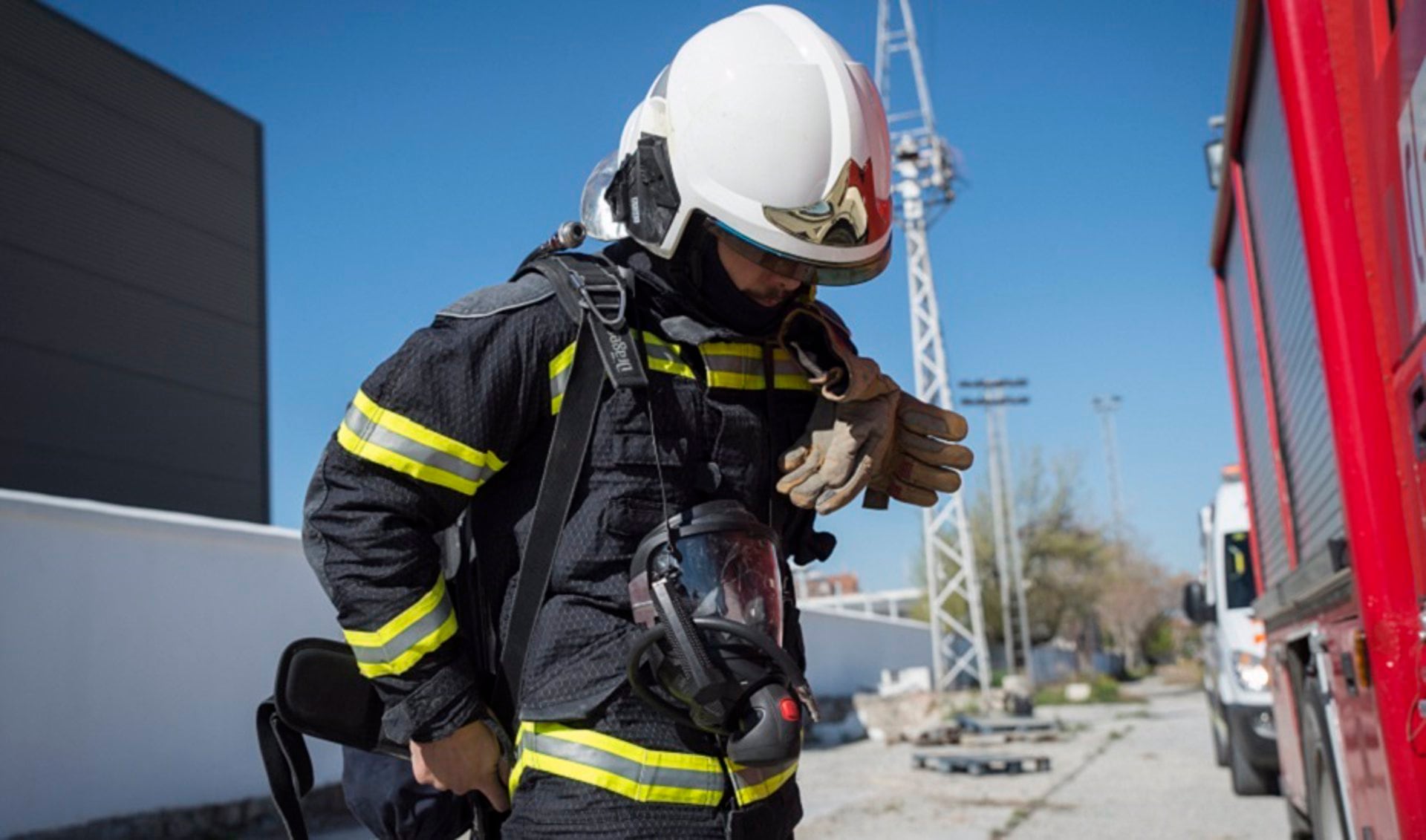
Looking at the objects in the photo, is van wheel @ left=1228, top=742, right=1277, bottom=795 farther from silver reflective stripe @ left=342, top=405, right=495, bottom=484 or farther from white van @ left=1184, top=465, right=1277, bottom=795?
silver reflective stripe @ left=342, top=405, right=495, bottom=484

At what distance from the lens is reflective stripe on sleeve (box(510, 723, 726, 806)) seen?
1.97 m

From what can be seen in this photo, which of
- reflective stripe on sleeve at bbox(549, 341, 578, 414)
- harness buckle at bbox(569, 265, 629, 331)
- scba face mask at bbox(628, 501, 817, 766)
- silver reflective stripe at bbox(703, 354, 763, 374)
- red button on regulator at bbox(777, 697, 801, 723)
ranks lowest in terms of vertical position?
red button on regulator at bbox(777, 697, 801, 723)

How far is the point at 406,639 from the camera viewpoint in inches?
77.9

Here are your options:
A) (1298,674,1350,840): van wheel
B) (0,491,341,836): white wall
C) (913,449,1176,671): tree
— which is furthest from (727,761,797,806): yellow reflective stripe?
(913,449,1176,671): tree

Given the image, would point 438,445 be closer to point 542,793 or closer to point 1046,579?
point 542,793

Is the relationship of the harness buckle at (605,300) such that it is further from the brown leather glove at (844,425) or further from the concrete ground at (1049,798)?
the concrete ground at (1049,798)

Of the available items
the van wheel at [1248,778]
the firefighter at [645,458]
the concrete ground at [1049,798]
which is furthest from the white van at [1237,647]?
the firefighter at [645,458]

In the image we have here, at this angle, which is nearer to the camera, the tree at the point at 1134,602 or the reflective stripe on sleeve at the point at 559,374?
the reflective stripe on sleeve at the point at 559,374

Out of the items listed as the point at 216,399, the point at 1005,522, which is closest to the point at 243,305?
the point at 216,399

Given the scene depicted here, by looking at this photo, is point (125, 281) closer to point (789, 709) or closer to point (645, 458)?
point (645, 458)

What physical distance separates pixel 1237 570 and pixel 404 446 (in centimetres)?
959

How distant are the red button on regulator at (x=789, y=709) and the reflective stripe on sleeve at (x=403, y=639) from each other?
1.69 feet

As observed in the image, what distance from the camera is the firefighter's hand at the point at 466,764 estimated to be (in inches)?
80.0

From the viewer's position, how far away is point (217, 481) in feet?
74.9
